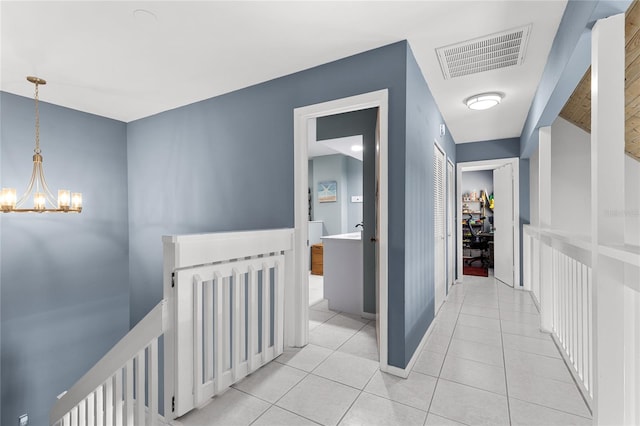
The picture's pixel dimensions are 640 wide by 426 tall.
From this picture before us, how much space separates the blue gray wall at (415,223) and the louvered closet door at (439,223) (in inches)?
13.6

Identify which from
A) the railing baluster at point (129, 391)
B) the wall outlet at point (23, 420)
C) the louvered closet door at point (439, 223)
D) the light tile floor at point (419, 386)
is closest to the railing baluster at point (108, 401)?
the railing baluster at point (129, 391)

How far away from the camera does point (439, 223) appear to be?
3.73 meters

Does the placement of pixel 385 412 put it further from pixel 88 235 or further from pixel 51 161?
pixel 51 161

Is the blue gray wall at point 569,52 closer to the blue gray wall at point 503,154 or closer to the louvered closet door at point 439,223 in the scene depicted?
the louvered closet door at point 439,223

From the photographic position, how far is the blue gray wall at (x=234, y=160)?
2252mm

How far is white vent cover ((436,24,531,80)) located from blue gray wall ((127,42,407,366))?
1.60 feet

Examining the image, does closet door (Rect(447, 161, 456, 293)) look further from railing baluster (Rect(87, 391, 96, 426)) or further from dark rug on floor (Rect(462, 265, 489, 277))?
railing baluster (Rect(87, 391, 96, 426))

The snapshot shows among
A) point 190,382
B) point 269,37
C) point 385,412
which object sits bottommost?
point 385,412

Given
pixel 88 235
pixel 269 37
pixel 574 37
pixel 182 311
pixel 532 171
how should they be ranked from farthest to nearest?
1. pixel 532 171
2. pixel 88 235
3. pixel 269 37
4. pixel 182 311
5. pixel 574 37

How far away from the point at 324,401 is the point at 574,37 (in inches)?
102

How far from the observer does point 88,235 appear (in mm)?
3893

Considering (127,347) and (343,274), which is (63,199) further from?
(343,274)

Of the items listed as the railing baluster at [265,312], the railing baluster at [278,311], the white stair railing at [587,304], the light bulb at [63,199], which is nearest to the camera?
the white stair railing at [587,304]

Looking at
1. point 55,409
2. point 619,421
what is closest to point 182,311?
point 55,409
